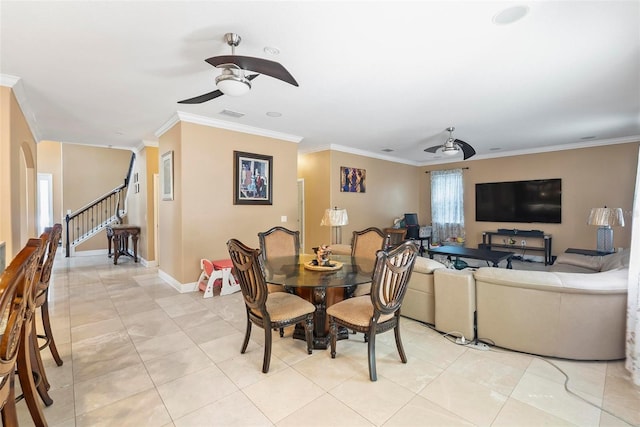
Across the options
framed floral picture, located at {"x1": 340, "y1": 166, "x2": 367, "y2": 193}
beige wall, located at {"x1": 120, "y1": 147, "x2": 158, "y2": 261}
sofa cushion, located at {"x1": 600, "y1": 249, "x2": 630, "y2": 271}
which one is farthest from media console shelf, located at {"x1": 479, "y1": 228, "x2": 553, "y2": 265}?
beige wall, located at {"x1": 120, "y1": 147, "x2": 158, "y2": 261}

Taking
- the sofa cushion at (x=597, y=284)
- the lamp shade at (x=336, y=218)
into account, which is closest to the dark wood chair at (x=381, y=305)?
the sofa cushion at (x=597, y=284)

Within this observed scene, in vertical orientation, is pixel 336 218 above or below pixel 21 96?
below

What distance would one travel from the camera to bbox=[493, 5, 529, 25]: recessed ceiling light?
199 cm

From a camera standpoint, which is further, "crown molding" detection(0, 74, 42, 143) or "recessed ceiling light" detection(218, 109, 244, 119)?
"recessed ceiling light" detection(218, 109, 244, 119)

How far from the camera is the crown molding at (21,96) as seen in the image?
2.97 meters

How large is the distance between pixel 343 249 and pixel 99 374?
2903 mm

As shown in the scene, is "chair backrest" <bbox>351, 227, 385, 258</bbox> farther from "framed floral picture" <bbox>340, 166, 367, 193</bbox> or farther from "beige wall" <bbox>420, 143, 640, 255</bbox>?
"beige wall" <bbox>420, 143, 640, 255</bbox>

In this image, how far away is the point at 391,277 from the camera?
2.21 meters

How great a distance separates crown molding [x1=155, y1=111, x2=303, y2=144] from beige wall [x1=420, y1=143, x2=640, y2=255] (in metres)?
5.43

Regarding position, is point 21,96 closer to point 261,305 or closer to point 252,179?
point 252,179

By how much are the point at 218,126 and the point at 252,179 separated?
990 millimetres

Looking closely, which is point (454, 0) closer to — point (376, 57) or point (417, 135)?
point (376, 57)

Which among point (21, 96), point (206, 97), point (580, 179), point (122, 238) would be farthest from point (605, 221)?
point (122, 238)

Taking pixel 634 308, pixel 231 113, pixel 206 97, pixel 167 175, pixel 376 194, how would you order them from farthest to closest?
pixel 376 194 → pixel 167 175 → pixel 231 113 → pixel 206 97 → pixel 634 308
